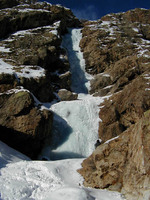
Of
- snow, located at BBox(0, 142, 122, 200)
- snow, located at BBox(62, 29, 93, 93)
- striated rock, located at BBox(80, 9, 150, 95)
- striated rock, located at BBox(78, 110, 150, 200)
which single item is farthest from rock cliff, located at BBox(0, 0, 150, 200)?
snow, located at BBox(62, 29, 93, 93)

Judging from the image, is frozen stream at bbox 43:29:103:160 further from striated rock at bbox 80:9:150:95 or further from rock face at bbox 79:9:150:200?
striated rock at bbox 80:9:150:95

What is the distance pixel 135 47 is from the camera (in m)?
37.7

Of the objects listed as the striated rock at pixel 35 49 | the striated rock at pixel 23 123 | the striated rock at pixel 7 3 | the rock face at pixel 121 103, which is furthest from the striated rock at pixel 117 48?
the striated rock at pixel 7 3

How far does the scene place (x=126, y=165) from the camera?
10.1 m

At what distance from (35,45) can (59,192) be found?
92.0ft

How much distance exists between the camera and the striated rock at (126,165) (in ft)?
28.0

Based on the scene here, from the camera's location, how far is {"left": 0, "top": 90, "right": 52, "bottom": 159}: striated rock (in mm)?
17359

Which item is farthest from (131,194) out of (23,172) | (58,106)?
(58,106)

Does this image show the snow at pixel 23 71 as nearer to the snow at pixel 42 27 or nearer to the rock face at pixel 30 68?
the rock face at pixel 30 68

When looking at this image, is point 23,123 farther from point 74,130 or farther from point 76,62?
point 76,62

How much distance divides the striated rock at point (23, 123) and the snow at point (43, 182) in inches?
157

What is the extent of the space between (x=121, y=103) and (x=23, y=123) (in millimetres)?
10034

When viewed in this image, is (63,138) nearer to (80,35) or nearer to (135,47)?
(135,47)

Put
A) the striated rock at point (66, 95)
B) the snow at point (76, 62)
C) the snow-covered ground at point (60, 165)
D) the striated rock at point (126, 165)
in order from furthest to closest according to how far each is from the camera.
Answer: the snow at point (76, 62)
the striated rock at point (66, 95)
the snow-covered ground at point (60, 165)
the striated rock at point (126, 165)
